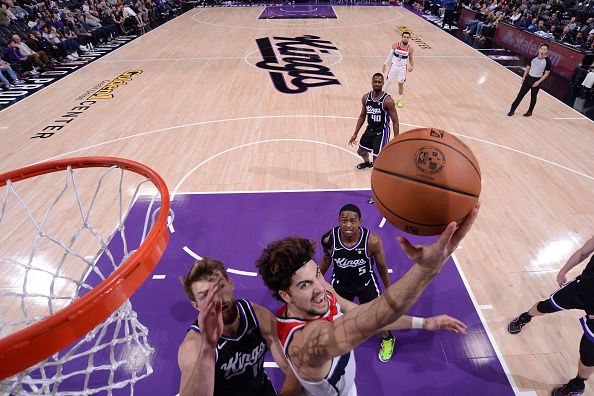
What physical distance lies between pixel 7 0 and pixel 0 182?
49.6ft

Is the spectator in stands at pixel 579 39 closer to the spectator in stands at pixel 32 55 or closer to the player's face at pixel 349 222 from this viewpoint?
the player's face at pixel 349 222

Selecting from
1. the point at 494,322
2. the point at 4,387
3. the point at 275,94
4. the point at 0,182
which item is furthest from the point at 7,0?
the point at 494,322

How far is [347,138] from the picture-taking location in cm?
737

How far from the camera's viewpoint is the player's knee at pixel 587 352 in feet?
9.34

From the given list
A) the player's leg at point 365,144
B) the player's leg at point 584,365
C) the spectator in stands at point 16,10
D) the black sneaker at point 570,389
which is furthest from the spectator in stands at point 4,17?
the black sneaker at point 570,389

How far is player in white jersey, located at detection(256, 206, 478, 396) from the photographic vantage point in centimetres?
142

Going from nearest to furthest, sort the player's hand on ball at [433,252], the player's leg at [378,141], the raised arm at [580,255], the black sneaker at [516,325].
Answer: the player's hand on ball at [433,252]
the raised arm at [580,255]
the black sneaker at [516,325]
the player's leg at [378,141]

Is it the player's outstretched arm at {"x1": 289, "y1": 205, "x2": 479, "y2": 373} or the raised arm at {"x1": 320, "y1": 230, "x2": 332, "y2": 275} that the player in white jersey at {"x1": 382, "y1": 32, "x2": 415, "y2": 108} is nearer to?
the raised arm at {"x1": 320, "y1": 230, "x2": 332, "y2": 275}

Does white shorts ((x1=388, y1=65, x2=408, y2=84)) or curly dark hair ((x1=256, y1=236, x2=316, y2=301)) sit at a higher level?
curly dark hair ((x1=256, y1=236, x2=316, y2=301))

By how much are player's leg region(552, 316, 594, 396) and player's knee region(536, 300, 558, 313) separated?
1.04 ft

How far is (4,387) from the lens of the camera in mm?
1820

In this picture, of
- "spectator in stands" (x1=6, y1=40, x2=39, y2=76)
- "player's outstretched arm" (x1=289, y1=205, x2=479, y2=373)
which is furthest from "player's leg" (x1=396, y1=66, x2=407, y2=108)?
"spectator in stands" (x1=6, y1=40, x2=39, y2=76)

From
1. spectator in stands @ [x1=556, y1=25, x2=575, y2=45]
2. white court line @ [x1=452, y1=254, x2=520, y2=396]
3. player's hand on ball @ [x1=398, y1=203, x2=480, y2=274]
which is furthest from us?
spectator in stands @ [x1=556, y1=25, x2=575, y2=45]

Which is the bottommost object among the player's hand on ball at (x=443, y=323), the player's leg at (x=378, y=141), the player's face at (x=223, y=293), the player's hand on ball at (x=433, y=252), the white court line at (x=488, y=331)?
the white court line at (x=488, y=331)
